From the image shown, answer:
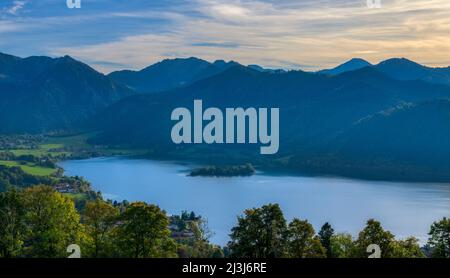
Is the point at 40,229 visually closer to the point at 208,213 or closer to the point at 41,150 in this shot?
the point at 208,213

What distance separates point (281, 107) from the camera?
94125 millimetres

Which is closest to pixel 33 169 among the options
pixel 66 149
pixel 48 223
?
pixel 66 149

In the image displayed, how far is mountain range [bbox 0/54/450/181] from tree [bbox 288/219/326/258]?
4581 centimetres

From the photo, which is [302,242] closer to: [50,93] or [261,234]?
[261,234]

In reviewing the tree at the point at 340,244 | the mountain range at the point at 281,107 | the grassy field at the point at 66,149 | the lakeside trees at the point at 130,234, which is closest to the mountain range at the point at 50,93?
the mountain range at the point at 281,107

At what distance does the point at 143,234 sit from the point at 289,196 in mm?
28805

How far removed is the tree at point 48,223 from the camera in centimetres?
795

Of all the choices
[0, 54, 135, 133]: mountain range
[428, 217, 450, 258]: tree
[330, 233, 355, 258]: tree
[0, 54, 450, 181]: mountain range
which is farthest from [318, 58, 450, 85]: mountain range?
[428, 217, 450, 258]: tree

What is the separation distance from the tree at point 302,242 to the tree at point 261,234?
0.55 ft

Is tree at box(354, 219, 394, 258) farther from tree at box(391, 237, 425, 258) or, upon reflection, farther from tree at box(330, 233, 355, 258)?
tree at box(330, 233, 355, 258)

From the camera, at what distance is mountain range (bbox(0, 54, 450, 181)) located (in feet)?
209

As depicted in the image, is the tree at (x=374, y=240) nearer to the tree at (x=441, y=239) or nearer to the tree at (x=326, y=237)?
the tree at (x=441, y=239)
